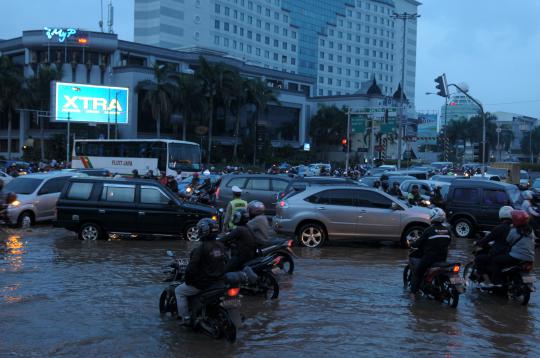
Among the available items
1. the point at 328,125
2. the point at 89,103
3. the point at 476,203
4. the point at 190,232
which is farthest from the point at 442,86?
the point at 328,125

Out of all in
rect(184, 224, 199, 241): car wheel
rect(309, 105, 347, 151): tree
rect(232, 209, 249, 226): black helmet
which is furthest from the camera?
rect(309, 105, 347, 151): tree

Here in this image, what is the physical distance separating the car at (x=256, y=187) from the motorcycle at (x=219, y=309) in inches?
505

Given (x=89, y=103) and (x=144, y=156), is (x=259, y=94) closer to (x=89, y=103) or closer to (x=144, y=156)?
(x=89, y=103)

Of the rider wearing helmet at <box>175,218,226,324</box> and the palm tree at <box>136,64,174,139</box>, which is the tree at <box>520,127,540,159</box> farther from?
the rider wearing helmet at <box>175,218,226,324</box>

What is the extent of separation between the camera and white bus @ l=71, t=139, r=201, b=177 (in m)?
37.6

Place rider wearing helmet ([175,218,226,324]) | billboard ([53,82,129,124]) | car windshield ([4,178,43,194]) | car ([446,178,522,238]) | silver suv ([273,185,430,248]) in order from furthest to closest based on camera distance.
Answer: billboard ([53,82,129,124]), car windshield ([4,178,43,194]), car ([446,178,522,238]), silver suv ([273,185,430,248]), rider wearing helmet ([175,218,226,324])

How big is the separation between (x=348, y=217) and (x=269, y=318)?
7335 mm

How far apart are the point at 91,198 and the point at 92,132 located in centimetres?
4963

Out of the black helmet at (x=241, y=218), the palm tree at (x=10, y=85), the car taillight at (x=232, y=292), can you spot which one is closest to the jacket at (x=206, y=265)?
the car taillight at (x=232, y=292)

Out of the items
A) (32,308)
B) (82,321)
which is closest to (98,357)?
(82,321)

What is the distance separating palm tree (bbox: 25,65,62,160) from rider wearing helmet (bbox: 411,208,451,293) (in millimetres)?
58409

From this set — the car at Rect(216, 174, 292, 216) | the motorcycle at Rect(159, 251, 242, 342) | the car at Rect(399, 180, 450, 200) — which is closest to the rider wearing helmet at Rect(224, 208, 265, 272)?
the motorcycle at Rect(159, 251, 242, 342)

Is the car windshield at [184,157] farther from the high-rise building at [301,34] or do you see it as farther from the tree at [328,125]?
the tree at [328,125]

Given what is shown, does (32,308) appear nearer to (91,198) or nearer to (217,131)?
(91,198)
